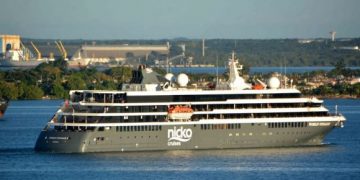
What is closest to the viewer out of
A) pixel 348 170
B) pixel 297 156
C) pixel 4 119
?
pixel 348 170

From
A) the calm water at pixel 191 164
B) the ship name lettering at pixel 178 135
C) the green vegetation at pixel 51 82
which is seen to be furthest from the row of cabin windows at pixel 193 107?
the green vegetation at pixel 51 82

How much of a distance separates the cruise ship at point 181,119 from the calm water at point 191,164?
0.76 meters

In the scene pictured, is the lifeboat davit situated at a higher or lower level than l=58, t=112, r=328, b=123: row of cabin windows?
higher

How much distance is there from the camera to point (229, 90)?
246 feet

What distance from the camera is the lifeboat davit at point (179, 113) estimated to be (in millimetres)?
73250

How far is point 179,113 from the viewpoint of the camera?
241 ft

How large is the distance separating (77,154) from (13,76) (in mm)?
110132

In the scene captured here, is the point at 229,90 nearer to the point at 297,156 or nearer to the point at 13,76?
the point at 297,156

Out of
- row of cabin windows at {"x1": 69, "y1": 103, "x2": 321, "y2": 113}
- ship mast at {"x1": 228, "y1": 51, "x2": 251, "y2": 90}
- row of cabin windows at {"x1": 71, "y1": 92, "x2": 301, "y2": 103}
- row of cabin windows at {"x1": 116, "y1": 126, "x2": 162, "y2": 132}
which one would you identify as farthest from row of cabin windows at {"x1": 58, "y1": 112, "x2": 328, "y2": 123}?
ship mast at {"x1": 228, "y1": 51, "x2": 251, "y2": 90}

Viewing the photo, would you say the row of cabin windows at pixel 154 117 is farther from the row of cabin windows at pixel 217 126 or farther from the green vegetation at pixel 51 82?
the green vegetation at pixel 51 82

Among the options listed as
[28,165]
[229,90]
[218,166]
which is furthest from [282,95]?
[28,165]

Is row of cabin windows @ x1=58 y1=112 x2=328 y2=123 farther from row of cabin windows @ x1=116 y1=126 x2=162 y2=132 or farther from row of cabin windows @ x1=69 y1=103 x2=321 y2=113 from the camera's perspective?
row of cabin windows @ x1=69 y1=103 x2=321 y2=113

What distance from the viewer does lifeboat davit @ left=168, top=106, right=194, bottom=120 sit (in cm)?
7325

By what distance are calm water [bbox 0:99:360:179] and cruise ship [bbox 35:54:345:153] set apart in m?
0.76
